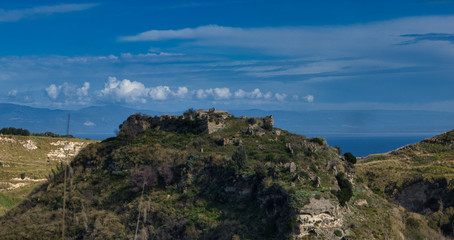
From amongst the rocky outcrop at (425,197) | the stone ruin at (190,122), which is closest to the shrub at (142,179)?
the stone ruin at (190,122)

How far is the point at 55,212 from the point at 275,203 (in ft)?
73.6

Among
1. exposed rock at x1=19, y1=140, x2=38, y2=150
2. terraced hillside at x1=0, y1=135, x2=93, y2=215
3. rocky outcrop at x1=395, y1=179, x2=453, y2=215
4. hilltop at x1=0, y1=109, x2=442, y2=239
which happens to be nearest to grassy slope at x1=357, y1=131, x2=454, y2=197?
rocky outcrop at x1=395, y1=179, x2=453, y2=215

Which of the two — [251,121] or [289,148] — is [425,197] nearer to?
[251,121]

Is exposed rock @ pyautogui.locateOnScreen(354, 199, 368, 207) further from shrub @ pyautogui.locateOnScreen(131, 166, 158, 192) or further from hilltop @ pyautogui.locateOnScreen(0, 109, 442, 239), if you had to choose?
shrub @ pyautogui.locateOnScreen(131, 166, 158, 192)

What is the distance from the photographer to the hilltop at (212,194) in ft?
95.1

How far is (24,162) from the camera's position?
96812 millimetres

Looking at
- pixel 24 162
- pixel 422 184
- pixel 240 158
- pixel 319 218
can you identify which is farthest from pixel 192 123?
pixel 24 162

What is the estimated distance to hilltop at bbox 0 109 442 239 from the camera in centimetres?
2898

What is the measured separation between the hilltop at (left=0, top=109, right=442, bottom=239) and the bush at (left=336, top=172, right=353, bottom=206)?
10 centimetres

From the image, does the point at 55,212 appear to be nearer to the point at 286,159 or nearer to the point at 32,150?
the point at 286,159

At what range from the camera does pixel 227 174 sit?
35375mm

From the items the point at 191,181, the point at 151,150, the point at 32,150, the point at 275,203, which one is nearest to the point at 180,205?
the point at 191,181

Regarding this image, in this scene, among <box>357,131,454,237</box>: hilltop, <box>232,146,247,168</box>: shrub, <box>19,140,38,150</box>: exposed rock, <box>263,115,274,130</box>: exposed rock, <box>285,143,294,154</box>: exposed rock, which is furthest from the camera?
<box>19,140,38,150</box>: exposed rock

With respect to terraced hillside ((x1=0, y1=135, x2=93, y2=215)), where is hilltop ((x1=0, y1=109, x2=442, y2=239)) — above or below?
above
